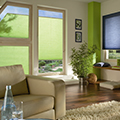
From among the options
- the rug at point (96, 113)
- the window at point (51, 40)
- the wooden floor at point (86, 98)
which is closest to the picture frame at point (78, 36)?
the window at point (51, 40)

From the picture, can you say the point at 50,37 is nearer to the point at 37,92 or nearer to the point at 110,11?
the point at 110,11

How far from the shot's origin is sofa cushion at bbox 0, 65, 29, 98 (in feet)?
8.83

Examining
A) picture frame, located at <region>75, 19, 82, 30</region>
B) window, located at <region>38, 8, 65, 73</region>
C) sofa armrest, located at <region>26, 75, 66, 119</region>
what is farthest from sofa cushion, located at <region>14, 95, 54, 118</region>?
picture frame, located at <region>75, 19, 82, 30</region>

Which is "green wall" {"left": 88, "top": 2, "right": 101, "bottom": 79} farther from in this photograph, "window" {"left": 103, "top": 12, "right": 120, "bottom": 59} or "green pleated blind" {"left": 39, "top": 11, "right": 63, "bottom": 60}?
"green pleated blind" {"left": 39, "top": 11, "right": 63, "bottom": 60}

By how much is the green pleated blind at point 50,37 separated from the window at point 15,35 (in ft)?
1.42

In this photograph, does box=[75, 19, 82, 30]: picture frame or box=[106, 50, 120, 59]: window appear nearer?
box=[106, 50, 120, 59]: window

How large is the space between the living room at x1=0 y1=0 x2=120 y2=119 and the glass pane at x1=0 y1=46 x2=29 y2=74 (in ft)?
0.38

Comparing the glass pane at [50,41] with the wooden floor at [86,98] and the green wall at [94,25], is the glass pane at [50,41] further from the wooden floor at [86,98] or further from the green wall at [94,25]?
the wooden floor at [86,98]

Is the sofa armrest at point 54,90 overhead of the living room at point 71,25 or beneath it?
beneath

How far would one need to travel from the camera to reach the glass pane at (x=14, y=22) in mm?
5480

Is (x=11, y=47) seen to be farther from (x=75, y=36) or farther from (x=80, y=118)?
(x=80, y=118)

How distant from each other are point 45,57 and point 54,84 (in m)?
3.58

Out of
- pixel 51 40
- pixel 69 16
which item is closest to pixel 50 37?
pixel 51 40

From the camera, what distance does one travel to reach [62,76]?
633 cm
